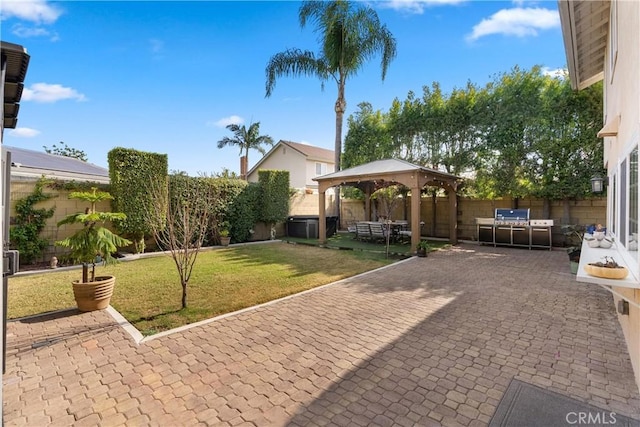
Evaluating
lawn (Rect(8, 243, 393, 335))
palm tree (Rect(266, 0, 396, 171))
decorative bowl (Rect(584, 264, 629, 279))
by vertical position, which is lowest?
lawn (Rect(8, 243, 393, 335))

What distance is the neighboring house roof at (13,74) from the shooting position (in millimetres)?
2579

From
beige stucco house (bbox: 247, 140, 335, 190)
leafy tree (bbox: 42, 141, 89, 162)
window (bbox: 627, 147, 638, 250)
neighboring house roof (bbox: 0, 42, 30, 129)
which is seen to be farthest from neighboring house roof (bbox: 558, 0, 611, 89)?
leafy tree (bbox: 42, 141, 89, 162)

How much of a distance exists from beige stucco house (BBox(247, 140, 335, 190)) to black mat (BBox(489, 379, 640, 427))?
22000 mm

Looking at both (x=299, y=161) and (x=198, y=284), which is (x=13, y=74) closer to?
(x=198, y=284)

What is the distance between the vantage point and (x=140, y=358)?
368cm

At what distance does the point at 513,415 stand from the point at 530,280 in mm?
5717

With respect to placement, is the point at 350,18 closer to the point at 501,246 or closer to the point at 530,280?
the point at 501,246

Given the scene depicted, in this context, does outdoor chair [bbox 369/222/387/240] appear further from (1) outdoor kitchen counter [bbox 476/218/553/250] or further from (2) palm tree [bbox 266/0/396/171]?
(2) palm tree [bbox 266/0/396/171]

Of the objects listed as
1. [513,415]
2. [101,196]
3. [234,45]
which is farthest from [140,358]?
[234,45]

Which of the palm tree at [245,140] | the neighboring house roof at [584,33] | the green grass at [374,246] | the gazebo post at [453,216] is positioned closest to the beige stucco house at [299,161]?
the palm tree at [245,140]

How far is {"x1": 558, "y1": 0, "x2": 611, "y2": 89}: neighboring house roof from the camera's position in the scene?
566 centimetres

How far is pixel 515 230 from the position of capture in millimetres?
12023

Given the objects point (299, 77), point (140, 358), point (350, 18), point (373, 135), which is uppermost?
point (350, 18)

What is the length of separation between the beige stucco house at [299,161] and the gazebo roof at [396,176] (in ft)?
35.9
